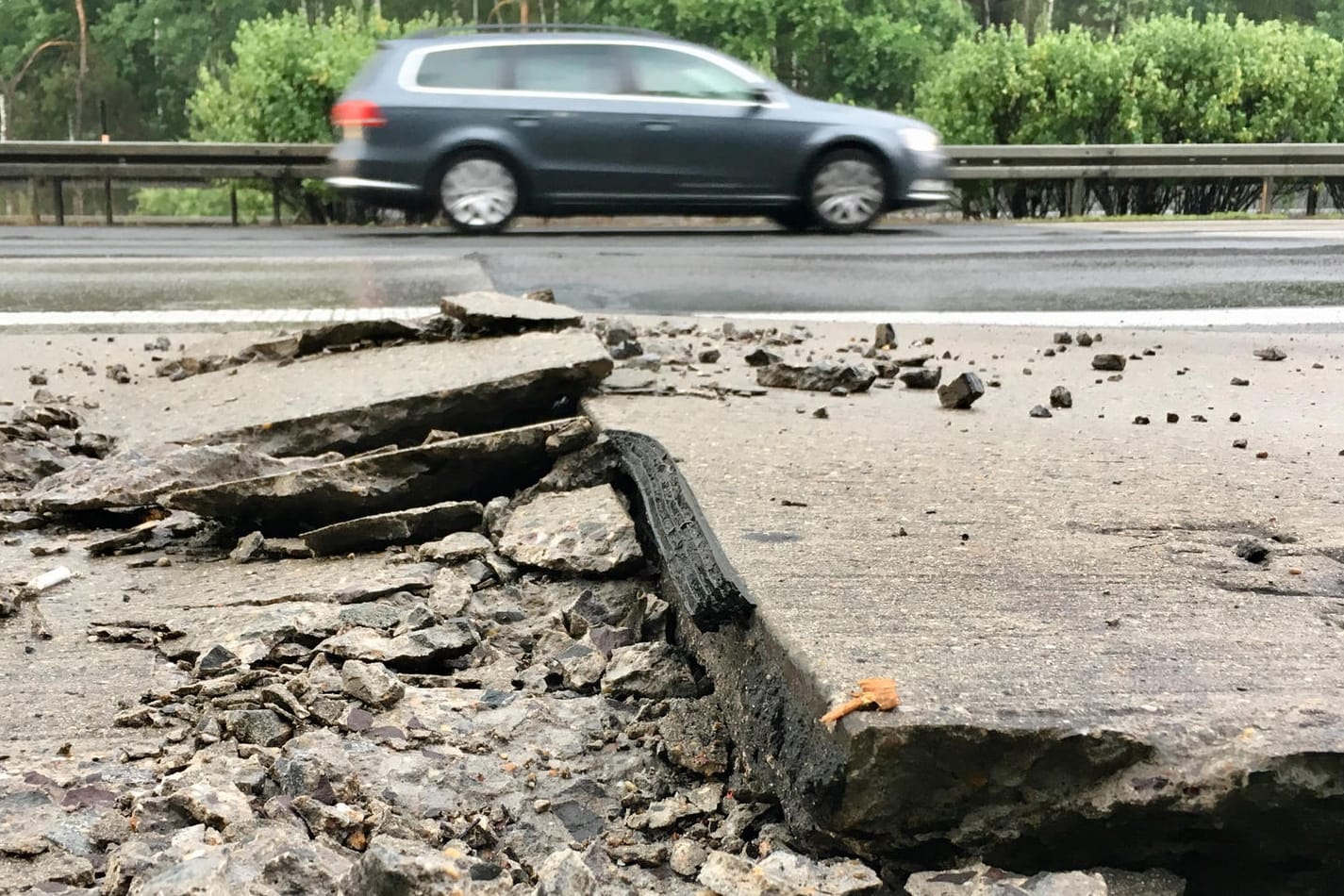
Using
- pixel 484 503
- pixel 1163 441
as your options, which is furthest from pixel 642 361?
pixel 1163 441

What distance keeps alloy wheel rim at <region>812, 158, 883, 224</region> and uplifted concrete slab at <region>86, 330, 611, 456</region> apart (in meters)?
6.89

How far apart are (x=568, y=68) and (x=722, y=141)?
1.57 metres

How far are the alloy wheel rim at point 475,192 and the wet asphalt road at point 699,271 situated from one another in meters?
0.29

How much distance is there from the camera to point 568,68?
35.0 feet

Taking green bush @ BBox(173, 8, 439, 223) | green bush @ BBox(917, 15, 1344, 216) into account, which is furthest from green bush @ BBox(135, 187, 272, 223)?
green bush @ BBox(917, 15, 1344, 216)

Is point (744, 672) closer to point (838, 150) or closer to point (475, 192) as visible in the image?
point (475, 192)

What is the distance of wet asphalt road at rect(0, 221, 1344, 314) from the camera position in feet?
20.7

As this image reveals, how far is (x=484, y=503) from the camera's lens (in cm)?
297

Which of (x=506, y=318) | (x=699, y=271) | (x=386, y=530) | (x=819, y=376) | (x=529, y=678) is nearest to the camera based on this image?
(x=529, y=678)

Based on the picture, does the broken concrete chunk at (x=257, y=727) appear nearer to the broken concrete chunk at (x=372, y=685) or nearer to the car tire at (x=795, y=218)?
the broken concrete chunk at (x=372, y=685)

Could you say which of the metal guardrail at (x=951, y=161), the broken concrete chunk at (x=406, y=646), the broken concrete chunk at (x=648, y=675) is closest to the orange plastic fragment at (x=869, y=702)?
the broken concrete chunk at (x=648, y=675)

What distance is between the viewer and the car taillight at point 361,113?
32.7ft

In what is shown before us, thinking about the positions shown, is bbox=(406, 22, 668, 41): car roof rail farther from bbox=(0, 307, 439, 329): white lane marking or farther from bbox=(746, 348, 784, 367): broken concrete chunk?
bbox=(746, 348, 784, 367): broken concrete chunk

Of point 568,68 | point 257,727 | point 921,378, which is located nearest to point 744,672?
point 257,727
